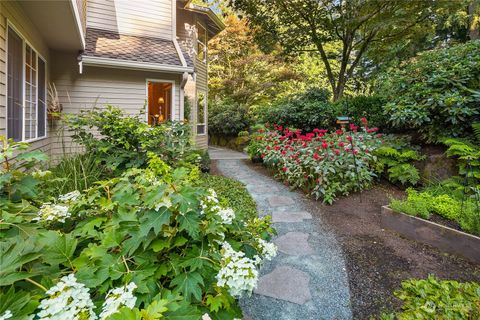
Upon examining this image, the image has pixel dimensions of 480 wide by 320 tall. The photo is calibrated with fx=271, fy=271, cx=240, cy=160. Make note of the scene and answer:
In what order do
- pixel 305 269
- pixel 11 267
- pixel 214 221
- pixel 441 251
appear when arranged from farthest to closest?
pixel 441 251
pixel 305 269
pixel 214 221
pixel 11 267

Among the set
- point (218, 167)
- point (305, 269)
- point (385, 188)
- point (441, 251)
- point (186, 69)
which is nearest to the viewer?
point (305, 269)

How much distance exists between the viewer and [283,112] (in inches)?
333

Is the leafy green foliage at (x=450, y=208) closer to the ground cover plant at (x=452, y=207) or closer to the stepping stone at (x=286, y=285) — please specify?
the ground cover plant at (x=452, y=207)

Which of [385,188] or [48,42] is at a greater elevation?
[48,42]

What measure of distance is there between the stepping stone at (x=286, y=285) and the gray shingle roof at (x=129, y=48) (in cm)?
609

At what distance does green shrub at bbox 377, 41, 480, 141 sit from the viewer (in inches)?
181

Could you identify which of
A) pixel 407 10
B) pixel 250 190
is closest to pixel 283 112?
pixel 250 190

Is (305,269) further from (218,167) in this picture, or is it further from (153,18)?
(153,18)

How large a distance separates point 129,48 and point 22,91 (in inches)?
147

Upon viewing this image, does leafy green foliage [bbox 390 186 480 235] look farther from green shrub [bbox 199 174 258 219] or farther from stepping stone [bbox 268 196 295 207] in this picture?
green shrub [bbox 199 174 258 219]

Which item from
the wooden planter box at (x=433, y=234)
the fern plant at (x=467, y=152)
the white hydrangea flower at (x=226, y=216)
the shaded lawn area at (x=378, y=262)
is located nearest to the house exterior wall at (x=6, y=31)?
the white hydrangea flower at (x=226, y=216)

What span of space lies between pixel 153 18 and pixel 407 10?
746 cm

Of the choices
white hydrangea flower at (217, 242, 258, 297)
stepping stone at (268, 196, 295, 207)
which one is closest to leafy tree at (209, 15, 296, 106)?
stepping stone at (268, 196, 295, 207)

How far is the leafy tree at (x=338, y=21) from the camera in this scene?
7981 millimetres
